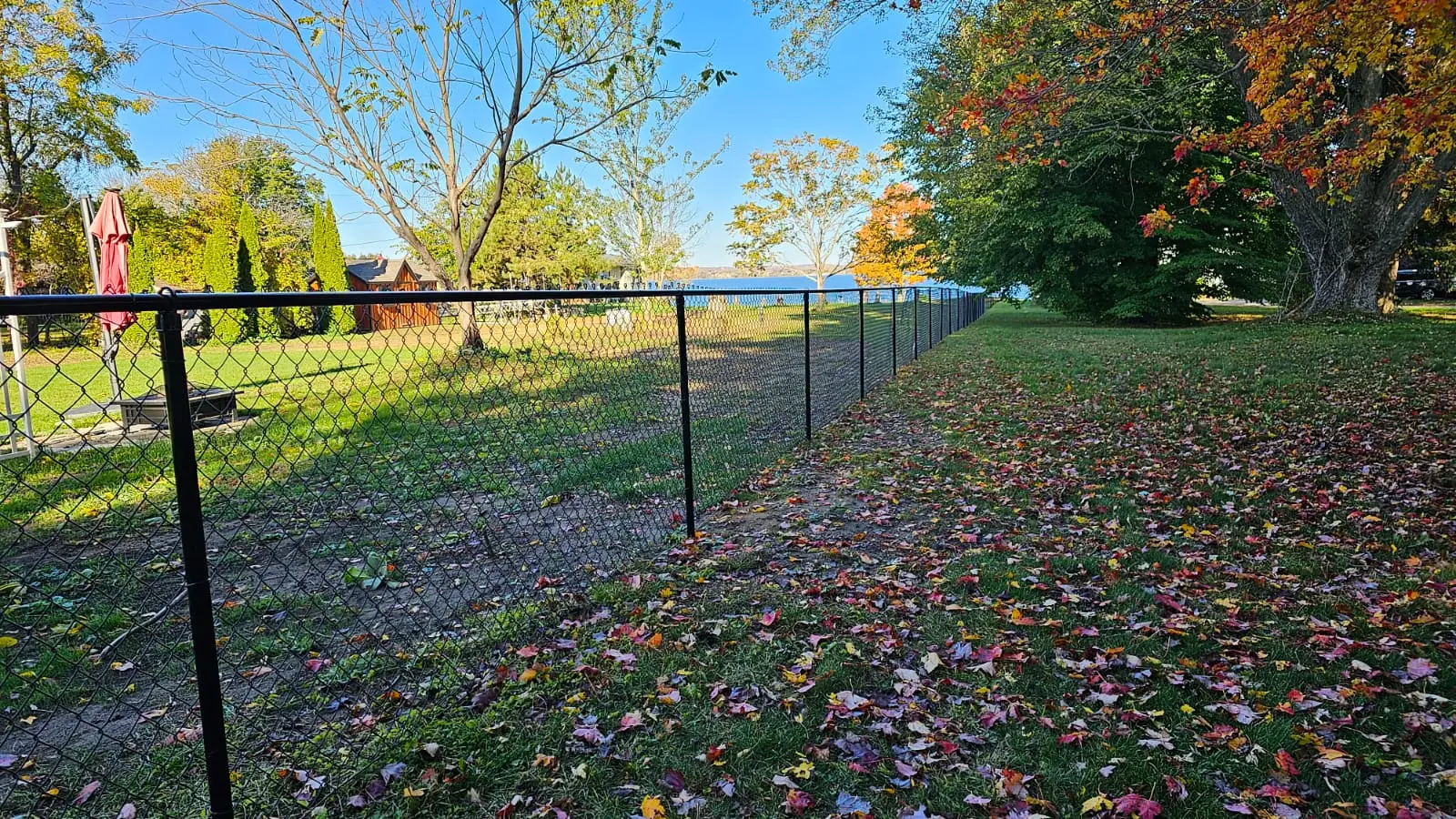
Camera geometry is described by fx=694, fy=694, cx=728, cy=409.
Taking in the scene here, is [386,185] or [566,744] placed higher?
[386,185]

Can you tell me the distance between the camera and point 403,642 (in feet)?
9.95

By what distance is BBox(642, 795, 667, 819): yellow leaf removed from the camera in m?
2.02

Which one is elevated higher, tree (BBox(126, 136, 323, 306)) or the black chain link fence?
tree (BBox(126, 136, 323, 306))

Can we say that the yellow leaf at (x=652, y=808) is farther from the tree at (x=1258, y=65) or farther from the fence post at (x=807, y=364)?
the tree at (x=1258, y=65)

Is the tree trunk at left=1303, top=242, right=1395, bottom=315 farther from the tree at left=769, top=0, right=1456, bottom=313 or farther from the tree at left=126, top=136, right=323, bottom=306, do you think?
the tree at left=126, top=136, right=323, bottom=306

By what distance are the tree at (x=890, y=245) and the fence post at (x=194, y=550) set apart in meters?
27.0

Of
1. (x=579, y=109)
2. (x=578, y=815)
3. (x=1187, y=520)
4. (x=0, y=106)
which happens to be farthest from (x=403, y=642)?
(x=0, y=106)

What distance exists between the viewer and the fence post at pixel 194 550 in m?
1.61

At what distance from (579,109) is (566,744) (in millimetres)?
15177

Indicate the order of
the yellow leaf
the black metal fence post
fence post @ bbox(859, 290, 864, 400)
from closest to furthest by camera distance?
the yellow leaf
fence post @ bbox(859, 290, 864, 400)
the black metal fence post

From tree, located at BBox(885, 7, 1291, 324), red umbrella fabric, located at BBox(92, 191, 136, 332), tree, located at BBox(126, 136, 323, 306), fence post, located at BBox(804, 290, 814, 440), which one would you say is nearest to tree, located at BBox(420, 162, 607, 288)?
tree, located at BBox(126, 136, 323, 306)

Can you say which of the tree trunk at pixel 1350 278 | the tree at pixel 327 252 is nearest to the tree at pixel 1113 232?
the tree trunk at pixel 1350 278

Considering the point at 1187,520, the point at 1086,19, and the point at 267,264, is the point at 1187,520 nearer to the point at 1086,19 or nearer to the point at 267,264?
the point at 1086,19

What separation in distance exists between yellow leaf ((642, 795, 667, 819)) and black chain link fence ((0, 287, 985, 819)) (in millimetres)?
852
